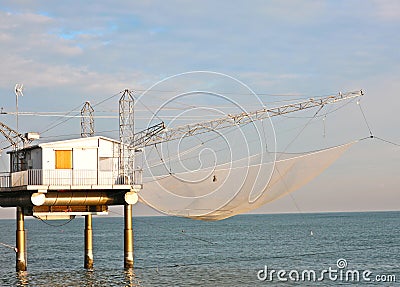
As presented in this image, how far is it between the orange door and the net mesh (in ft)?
21.9

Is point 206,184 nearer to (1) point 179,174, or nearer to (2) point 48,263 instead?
(1) point 179,174

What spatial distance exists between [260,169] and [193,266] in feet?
74.3

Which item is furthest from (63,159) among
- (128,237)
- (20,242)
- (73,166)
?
(20,242)

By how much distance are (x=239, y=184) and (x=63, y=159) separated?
1303 centimetres

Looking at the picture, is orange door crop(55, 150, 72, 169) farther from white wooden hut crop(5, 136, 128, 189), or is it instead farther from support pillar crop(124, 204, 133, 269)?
support pillar crop(124, 204, 133, 269)

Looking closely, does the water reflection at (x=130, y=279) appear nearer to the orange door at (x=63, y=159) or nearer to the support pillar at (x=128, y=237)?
the support pillar at (x=128, y=237)

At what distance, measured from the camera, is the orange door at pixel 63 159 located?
1988 inches

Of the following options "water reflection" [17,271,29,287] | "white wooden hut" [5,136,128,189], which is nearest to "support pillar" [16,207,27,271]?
"water reflection" [17,271,29,287]

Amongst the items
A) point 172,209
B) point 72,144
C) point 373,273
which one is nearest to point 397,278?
point 373,273

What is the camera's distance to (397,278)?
192ft

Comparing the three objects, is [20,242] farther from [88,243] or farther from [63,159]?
[63,159]

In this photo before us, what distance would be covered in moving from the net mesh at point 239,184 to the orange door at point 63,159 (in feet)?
21.9

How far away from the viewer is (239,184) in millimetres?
48250

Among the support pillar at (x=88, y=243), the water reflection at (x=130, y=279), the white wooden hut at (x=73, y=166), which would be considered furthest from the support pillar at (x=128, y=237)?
the support pillar at (x=88, y=243)
